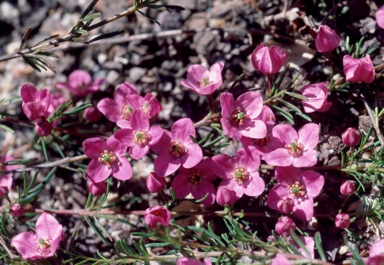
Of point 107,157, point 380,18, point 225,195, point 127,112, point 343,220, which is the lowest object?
point 343,220

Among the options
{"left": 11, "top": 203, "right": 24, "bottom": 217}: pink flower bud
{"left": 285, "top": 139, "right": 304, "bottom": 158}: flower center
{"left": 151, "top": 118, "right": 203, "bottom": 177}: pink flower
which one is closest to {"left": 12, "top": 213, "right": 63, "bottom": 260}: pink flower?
{"left": 11, "top": 203, "right": 24, "bottom": 217}: pink flower bud

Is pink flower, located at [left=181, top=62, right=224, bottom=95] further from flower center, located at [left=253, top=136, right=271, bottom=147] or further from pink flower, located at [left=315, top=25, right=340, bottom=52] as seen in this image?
pink flower, located at [left=315, top=25, right=340, bottom=52]

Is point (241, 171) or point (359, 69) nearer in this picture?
point (359, 69)

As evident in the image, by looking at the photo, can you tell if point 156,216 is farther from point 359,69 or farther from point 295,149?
point 359,69

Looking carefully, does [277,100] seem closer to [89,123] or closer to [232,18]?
[232,18]

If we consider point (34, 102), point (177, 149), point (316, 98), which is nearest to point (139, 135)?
point (177, 149)

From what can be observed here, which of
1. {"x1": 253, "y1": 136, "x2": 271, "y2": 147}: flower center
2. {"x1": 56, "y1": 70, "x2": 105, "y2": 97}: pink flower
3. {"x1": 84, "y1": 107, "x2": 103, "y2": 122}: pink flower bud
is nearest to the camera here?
{"x1": 253, "y1": 136, "x2": 271, "y2": 147}: flower center

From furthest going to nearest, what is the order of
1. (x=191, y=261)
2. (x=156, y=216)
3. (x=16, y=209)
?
(x=16, y=209) → (x=156, y=216) → (x=191, y=261)
